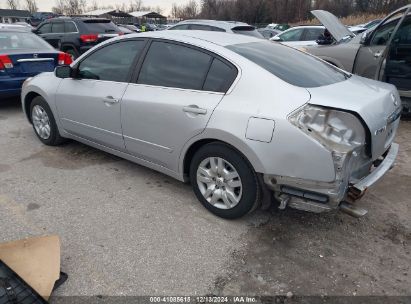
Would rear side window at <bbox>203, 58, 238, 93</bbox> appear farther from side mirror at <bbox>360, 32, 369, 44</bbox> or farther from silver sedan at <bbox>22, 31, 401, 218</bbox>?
side mirror at <bbox>360, 32, 369, 44</bbox>

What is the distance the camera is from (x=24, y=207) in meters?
3.46

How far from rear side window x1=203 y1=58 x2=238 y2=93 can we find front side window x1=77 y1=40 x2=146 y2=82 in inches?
37.8

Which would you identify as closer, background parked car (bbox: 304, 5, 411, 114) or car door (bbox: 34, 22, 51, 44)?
background parked car (bbox: 304, 5, 411, 114)

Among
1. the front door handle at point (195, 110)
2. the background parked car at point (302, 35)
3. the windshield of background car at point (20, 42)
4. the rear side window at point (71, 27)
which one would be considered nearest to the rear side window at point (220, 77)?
the front door handle at point (195, 110)

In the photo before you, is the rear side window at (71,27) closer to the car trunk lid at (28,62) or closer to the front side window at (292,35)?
the car trunk lid at (28,62)

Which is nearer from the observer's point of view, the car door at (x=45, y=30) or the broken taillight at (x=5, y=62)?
the broken taillight at (x=5, y=62)

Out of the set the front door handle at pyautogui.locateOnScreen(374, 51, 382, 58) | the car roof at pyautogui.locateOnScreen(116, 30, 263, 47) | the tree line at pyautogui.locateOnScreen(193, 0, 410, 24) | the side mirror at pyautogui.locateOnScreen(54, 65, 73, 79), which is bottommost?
the tree line at pyautogui.locateOnScreen(193, 0, 410, 24)

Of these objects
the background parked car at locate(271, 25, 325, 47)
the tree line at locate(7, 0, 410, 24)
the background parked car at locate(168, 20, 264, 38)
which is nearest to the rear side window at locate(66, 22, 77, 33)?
the background parked car at locate(168, 20, 264, 38)

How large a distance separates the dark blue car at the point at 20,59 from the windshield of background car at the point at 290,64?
15.2 ft

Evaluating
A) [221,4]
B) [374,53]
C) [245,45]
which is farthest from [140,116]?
[221,4]

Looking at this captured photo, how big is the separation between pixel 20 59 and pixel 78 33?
5.38 meters

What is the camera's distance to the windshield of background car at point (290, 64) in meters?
3.08

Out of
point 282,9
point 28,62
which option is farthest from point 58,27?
point 282,9

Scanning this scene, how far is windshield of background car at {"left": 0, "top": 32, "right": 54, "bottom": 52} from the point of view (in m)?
6.75
